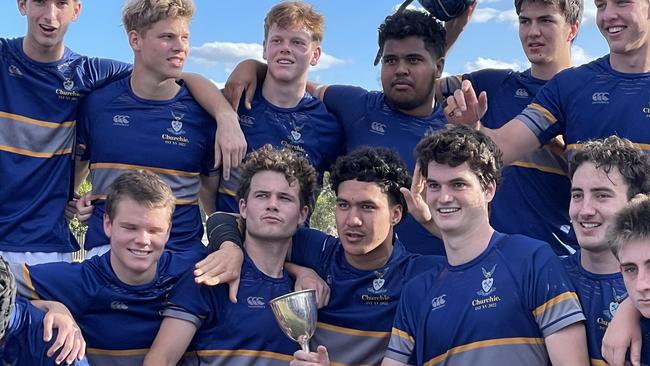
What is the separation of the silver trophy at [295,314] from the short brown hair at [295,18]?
2528 millimetres

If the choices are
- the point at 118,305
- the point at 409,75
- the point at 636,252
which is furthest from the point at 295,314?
the point at 409,75

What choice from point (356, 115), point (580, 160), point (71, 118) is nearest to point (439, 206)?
point (580, 160)

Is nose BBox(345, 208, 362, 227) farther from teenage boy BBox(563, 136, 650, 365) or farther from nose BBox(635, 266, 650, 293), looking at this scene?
nose BBox(635, 266, 650, 293)

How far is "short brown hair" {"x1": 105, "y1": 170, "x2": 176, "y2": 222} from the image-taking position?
520 cm

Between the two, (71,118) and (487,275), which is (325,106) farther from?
(487,275)

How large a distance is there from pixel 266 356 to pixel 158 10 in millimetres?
2758

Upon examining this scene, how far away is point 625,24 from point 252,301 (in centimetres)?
300

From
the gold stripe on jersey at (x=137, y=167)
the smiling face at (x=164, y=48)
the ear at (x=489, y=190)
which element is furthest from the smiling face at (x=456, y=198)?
the smiling face at (x=164, y=48)

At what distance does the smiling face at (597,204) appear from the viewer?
4266 millimetres

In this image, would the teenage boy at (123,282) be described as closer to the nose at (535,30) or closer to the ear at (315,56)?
the ear at (315,56)

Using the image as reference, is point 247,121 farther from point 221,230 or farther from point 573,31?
point 573,31

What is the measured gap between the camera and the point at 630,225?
153 inches

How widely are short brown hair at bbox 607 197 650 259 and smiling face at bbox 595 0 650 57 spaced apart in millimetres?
1590

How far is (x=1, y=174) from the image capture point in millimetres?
6062
